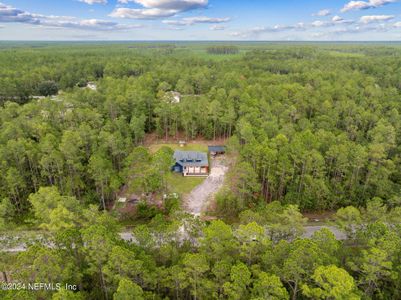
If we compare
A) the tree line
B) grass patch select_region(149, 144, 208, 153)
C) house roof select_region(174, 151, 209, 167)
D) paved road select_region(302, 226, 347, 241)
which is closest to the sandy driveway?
house roof select_region(174, 151, 209, 167)

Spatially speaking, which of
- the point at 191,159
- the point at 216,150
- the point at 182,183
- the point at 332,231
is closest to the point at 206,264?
the point at 332,231

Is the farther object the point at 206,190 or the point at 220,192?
the point at 206,190

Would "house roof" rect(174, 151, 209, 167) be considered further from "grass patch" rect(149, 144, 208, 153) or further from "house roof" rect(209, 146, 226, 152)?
"grass patch" rect(149, 144, 208, 153)

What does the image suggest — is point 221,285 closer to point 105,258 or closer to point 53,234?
point 105,258

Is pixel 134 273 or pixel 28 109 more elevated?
pixel 28 109

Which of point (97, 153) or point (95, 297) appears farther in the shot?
point (97, 153)

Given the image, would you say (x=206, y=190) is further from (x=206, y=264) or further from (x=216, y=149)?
(x=206, y=264)

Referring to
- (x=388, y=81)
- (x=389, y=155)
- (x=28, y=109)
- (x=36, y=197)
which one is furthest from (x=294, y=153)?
(x=388, y=81)
